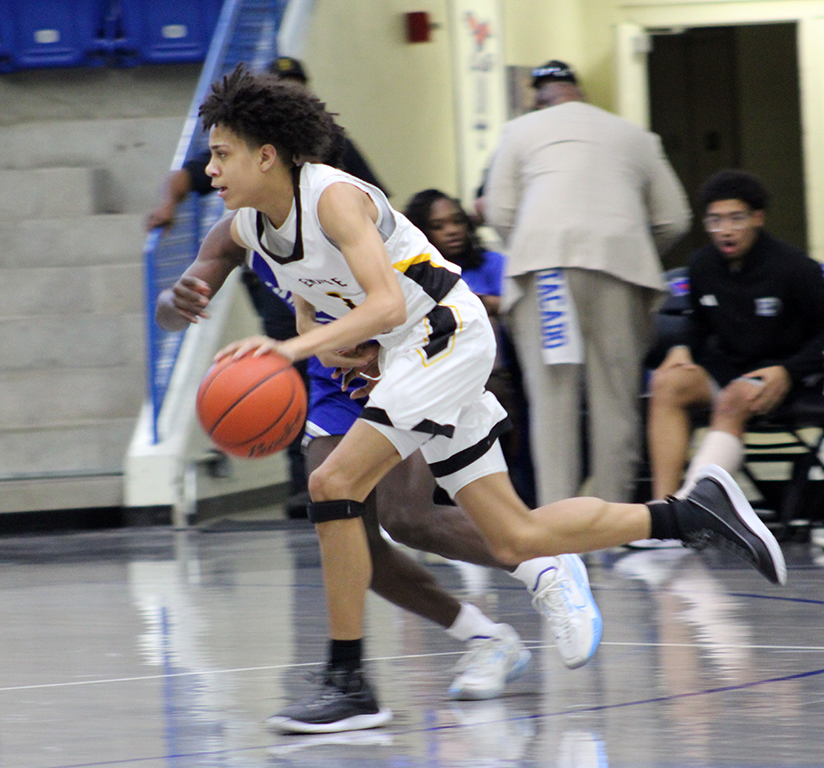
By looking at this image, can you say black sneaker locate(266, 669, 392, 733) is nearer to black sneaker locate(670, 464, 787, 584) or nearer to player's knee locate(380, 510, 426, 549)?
player's knee locate(380, 510, 426, 549)

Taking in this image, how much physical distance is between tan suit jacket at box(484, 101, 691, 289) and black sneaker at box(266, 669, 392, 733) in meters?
3.19

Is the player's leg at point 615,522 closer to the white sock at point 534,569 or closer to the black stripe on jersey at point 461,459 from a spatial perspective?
the black stripe on jersey at point 461,459

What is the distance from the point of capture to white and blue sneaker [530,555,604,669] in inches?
159

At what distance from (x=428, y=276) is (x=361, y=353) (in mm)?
285

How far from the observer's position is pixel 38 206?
10.5 metres

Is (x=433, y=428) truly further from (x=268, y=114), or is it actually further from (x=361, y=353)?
(x=268, y=114)

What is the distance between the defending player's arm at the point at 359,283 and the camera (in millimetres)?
3631

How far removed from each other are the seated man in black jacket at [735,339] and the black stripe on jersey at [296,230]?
3.14 m

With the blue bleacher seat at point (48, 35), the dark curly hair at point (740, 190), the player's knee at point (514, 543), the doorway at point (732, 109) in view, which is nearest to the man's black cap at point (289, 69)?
the dark curly hair at point (740, 190)

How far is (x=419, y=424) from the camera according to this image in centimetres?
378

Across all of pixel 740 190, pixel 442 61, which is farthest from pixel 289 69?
pixel 442 61

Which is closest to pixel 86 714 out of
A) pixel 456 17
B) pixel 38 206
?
pixel 38 206

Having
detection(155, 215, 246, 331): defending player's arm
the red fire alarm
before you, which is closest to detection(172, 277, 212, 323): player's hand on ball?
detection(155, 215, 246, 331): defending player's arm

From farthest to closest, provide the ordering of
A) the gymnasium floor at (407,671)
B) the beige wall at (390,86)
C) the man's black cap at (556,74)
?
the beige wall at (390,86) < the man's black cap at (556,74) < the gymnasium floor at (407,671)
